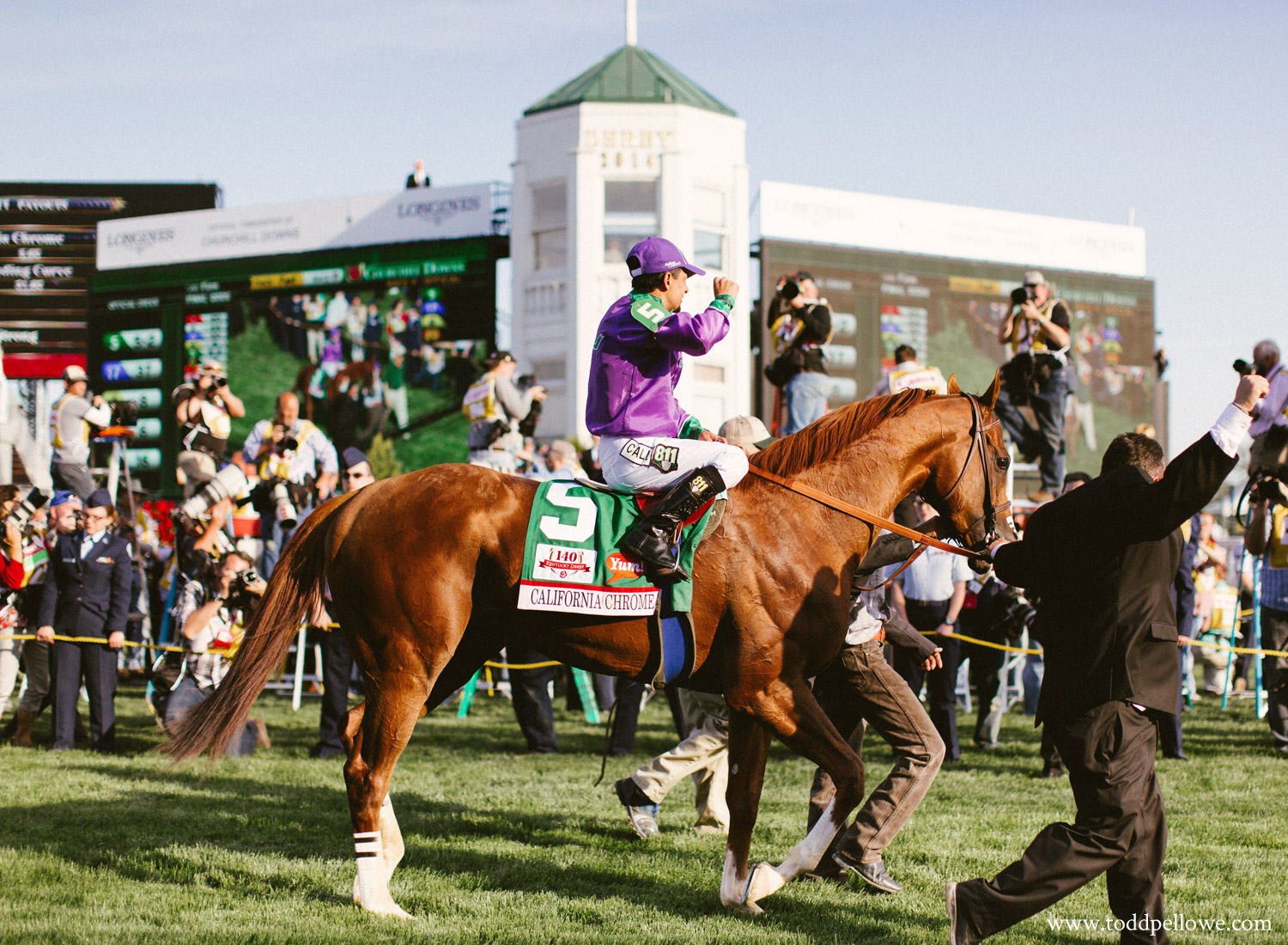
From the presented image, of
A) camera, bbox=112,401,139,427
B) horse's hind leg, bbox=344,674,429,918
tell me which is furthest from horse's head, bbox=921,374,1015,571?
camera, bbox=112,401,139,427

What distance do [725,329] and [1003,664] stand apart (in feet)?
21.1

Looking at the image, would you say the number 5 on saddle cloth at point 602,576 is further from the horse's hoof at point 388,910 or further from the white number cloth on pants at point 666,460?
the horse's hoof at point 388,910

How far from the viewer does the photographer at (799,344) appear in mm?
10039

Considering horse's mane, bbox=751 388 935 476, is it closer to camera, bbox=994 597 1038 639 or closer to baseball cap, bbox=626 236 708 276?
baseball cap, bbox=626 236 708 276

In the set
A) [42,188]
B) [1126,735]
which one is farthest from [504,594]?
[42,188]

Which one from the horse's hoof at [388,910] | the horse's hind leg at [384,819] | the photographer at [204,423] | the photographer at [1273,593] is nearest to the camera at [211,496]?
the photographer at [204,423]

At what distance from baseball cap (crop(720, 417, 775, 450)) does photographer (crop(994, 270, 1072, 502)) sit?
4.53 meters

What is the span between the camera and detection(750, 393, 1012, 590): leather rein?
518cm

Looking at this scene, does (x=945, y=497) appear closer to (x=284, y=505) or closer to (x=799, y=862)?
(x=799, y=862)

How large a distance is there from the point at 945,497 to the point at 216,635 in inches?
240

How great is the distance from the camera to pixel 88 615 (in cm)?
973

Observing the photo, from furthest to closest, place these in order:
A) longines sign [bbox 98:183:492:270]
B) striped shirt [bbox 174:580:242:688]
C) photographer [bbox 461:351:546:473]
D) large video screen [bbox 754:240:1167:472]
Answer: longines sign [bbox 98:183:492:270] → large video screen [bbox 754:240:1167:472] → photographer [bbox 461:351:546:473] → striped shirt [bbox 174:580:242:688]

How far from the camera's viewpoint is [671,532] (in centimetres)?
492

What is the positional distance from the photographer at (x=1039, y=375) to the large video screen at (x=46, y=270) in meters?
26.7
